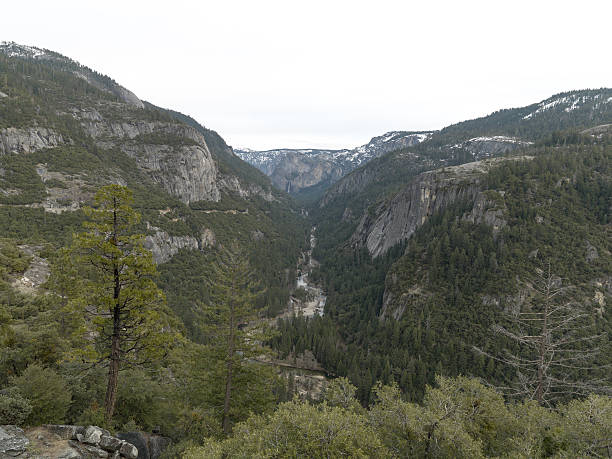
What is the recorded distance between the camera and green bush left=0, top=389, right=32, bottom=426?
13.0 meters

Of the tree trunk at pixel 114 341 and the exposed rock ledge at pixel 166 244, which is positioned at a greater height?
the tree trunk at pixel 114 341

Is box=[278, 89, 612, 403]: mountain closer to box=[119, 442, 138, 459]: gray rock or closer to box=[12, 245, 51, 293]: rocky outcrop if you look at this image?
box=[119, 442, 138, 459]: gray rock

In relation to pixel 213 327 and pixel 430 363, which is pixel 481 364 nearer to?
pixel 430 363

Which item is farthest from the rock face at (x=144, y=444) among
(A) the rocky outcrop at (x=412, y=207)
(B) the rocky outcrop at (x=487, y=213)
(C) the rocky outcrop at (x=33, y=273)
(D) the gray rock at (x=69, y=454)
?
(A) the rocky outcrop at (x=412, y=207)

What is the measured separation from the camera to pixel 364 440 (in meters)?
12.9

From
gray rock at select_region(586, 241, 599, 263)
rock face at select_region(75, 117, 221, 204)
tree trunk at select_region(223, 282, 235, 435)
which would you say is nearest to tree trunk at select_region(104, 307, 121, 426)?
tree trunk at select_region(223, 282, 235, 435)

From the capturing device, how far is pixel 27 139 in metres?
93.5

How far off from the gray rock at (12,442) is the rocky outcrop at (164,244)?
89207 millimetres

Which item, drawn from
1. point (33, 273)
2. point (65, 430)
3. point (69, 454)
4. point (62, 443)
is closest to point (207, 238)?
point (33, 273)

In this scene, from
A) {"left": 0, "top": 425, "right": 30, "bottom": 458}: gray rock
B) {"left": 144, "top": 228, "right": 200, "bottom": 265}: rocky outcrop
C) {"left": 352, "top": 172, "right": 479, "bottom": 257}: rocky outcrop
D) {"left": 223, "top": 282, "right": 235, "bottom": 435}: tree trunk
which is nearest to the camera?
{"left": 0, "top": 425, "right": 30, "bottom": 458}: gray rock

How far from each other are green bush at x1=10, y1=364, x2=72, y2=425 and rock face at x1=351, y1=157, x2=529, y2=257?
4178 inches

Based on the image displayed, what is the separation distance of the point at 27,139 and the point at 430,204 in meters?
150

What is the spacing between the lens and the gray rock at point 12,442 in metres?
11.3

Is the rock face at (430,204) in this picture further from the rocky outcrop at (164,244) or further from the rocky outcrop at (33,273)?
the rocky outcrop at (33,273)
